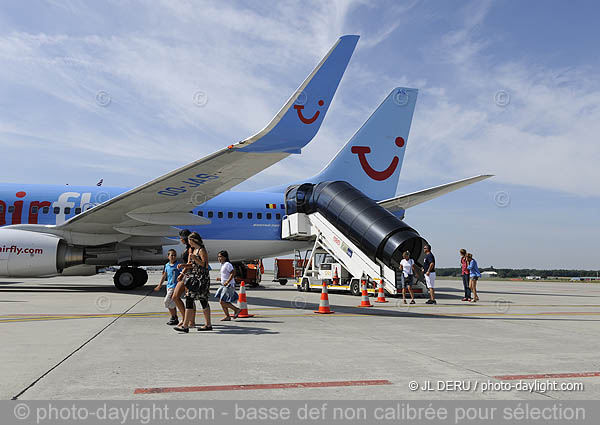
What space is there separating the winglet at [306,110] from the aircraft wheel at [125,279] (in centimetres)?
925

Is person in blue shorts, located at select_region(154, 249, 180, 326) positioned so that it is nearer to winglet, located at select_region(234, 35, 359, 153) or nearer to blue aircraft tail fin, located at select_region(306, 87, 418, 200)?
winglet, located at select_region(234, 35, 359, 153)

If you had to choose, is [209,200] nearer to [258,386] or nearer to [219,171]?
[219,171]

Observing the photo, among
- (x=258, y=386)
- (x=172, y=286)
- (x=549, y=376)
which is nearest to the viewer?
(x=258, y=386)

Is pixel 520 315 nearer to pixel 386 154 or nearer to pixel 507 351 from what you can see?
pixel 507 351

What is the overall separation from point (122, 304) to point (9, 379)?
27.4 ft

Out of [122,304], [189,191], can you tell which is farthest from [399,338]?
[189,191]

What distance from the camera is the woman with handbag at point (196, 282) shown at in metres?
8.10

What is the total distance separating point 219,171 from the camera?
12977mm

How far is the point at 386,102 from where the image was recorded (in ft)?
78.6

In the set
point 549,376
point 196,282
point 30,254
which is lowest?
point 549,376

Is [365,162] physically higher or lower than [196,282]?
higher

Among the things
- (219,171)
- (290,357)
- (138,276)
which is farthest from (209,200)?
(290,357)

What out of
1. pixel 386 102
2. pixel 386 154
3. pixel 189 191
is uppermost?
pixel 386 102

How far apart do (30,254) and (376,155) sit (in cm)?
1593
